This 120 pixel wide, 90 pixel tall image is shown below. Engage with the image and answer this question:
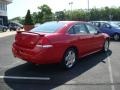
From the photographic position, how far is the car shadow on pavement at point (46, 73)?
22.0 ft

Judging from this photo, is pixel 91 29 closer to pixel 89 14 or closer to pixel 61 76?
pixel 61 76

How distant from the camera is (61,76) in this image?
7574 millimetres

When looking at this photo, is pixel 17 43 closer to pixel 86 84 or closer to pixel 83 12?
pixel 86 84

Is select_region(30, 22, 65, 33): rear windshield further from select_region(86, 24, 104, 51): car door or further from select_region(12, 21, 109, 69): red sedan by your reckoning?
select_region(86, 24, 104, 51): car door

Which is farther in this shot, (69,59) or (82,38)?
(82,38)

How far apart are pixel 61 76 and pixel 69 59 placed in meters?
1.02

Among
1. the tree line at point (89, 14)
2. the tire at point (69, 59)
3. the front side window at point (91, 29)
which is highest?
the tree line at point (89, 14)

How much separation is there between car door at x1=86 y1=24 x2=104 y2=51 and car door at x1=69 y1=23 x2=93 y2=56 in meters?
0.27

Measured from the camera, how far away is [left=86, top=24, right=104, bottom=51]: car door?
1015 centimetres

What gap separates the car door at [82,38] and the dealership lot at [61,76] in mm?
473

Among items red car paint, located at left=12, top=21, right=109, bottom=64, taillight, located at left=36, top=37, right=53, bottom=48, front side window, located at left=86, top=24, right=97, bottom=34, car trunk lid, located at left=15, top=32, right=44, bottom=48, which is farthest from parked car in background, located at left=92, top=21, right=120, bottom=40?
taillight, located at left=36, top=37, right=53, bottom=48

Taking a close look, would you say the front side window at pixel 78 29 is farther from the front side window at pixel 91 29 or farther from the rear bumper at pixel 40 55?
the rear bumper at pixel 40 55

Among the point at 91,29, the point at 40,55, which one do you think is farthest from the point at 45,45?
the point at 91,29

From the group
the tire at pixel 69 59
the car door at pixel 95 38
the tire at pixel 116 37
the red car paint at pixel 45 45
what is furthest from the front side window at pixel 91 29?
the tire at pixel 116 37
